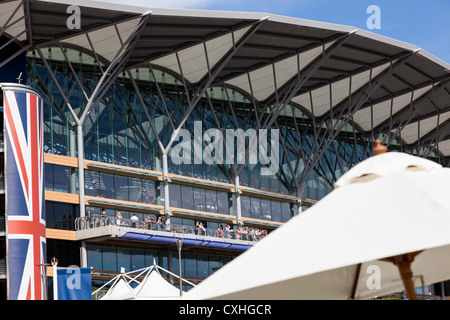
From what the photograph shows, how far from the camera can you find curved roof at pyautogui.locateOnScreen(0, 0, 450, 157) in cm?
4838

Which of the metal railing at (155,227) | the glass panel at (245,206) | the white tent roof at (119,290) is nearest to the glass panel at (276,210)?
the glass panel at (245,206)

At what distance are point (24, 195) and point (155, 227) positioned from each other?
12864mm

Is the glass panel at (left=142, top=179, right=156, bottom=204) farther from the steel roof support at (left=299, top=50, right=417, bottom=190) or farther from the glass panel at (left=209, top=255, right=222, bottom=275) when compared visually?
the steel roof support at (left=299, top=50, right=417, bottom=190)

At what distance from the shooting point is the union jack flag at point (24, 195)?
137 feet

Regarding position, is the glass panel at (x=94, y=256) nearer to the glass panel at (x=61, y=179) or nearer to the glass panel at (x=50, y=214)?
the glass panel at (x=50, y=214)

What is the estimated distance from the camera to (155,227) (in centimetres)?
5431

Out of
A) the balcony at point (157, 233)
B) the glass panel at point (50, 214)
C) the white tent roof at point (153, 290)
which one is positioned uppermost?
the glass panel at point (50, 214)

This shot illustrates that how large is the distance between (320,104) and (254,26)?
2043 cm

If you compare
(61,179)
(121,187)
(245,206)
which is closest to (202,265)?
(245,206)

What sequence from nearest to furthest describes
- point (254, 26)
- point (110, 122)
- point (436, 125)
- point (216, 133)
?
point (254, 26) < point (110, 122) < point (216, 133) < point (436, 125)

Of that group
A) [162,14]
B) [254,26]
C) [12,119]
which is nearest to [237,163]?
[254,26]

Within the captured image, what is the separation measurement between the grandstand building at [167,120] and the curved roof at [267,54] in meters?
0.15

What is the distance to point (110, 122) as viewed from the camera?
5656 cm

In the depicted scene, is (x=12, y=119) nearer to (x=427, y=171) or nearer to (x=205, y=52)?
(x=205, y=52)
